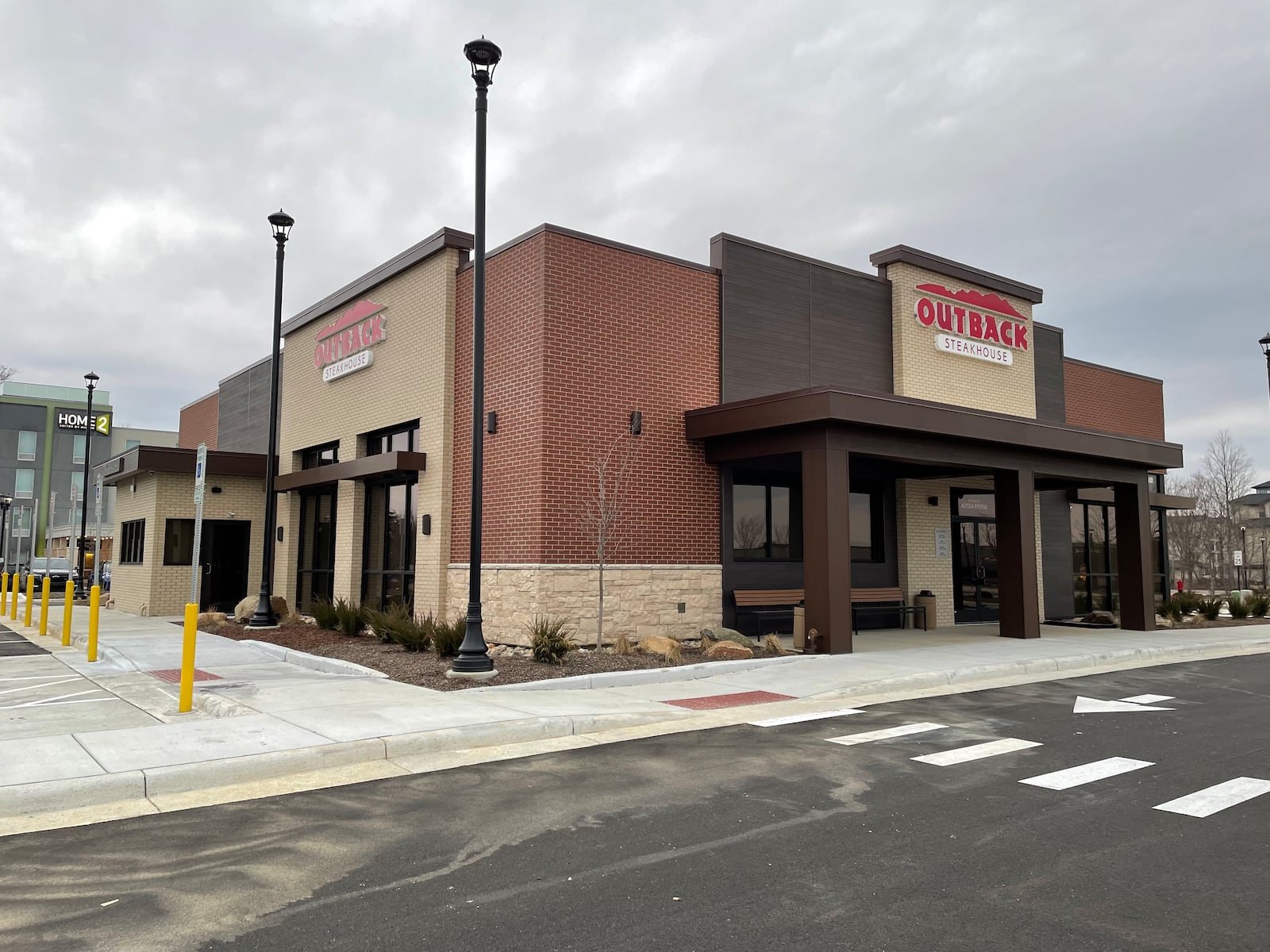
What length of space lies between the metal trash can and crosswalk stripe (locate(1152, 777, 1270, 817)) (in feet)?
43.5

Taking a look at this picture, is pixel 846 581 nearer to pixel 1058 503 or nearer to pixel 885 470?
pixel 885 470

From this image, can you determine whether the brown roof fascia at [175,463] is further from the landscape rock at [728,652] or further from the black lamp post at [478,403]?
the landscape rock at [728,652]

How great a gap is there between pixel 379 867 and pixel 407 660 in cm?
890

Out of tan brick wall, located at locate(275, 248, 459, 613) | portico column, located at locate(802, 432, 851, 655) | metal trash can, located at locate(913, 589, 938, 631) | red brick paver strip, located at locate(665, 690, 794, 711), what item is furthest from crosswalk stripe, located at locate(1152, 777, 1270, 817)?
metal trash can, located at locate(913, 589, 938, 631)

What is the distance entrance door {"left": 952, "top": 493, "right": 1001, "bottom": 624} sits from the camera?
22.0 meters

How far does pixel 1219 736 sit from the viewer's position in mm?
8695

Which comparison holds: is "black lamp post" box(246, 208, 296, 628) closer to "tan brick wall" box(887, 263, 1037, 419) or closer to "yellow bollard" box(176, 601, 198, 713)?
"yellow bollard" box(176, 601, 198, 713)

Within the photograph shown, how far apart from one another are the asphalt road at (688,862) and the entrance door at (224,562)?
66.3ft

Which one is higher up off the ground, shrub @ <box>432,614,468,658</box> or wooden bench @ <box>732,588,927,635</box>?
wooden bench @ <box>732,588,927,635</box>

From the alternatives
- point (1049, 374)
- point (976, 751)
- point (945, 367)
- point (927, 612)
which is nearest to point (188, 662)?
point (976, 751)

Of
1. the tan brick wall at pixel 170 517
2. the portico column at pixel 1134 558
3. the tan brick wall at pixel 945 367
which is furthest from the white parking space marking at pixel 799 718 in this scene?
the tan brick wall at pixel 170 517

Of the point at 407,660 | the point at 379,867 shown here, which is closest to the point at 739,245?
the point at 407,660

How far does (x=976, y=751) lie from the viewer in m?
8.12

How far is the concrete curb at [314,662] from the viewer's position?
12750 millimetres
